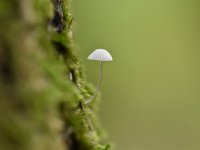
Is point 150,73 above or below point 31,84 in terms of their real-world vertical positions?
above

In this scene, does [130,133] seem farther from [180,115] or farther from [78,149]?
[78,149]

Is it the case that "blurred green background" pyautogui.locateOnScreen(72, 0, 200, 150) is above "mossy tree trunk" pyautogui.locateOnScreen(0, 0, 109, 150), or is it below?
above

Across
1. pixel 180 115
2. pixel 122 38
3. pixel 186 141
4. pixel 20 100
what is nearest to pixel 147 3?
pixel 122 38

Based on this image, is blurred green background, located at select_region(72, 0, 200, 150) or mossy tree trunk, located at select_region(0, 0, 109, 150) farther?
blurred green background, located at select_region(72, 0, 200, 150)

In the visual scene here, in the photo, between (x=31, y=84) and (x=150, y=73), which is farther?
(x=150, y=73)
